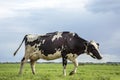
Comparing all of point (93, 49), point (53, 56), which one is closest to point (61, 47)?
point (53, 56)

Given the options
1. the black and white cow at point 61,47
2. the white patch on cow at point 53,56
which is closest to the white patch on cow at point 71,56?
the black and white cow at point 61,47

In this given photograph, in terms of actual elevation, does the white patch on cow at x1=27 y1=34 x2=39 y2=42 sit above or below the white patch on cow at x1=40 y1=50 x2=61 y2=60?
above

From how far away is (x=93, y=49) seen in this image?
22.2 metres

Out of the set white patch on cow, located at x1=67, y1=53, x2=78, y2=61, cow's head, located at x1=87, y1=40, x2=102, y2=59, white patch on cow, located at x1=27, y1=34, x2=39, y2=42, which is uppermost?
white patch on cow, located at x1=27, y1=34, x2=39, y2=42

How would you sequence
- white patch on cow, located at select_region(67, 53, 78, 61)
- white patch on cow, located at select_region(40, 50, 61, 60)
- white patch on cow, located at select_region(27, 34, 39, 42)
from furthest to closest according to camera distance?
1. white patch on cow, located at select_region(27, 34, 39, 42)
2. white patch on cow, located at select_region(40, 50, 61, 60)
3. white patch on cow, located at select_region(67, 53, 78, 61)

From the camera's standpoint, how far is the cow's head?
72.6 feet

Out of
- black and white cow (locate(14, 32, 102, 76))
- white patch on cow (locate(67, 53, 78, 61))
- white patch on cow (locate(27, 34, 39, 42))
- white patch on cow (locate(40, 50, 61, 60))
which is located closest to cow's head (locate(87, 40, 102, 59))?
black and white cow (locate(14, 32, 102, 76))

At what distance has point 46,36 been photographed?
23062 millimetres

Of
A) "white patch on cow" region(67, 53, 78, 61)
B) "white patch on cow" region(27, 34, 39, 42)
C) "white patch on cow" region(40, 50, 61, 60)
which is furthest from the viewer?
"white patch on cow" region(27, 34, 39, 42)

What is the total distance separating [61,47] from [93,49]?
1943 millimetres

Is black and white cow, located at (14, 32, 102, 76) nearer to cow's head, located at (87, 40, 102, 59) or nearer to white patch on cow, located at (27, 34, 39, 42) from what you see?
cow's head, located at (87, 40, 102, 59)

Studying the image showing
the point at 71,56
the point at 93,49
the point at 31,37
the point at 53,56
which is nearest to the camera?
the point at 71,56

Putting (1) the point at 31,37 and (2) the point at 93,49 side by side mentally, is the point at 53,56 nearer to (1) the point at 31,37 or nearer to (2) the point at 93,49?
(1) the point at 31,37

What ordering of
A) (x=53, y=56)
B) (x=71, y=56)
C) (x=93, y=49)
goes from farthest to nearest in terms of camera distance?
(x=53, y=56)
(x=93, y=49)
(x=71, y=56)
